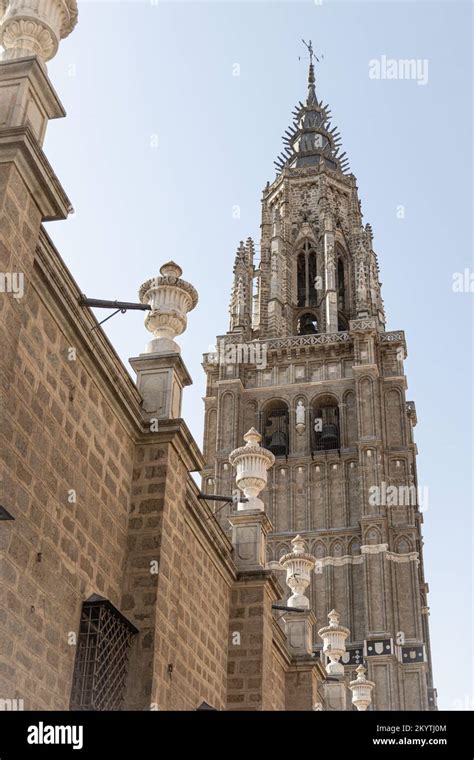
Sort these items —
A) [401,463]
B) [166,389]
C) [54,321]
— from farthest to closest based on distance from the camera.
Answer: [401,463], [166,389], [54,321]

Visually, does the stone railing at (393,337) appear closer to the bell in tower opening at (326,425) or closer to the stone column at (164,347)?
the bell in tower opening at (326,425)

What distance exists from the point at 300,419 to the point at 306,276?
10.3 metres

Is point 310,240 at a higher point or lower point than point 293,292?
higher

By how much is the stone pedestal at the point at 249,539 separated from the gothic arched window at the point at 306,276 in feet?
114

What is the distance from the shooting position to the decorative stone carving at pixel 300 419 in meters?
41.3

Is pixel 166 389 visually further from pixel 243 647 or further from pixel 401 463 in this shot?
pixel 401 463

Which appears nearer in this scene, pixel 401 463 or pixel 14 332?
pixel 14 332

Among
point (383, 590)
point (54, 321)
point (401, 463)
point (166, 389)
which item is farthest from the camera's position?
point (401, 463)

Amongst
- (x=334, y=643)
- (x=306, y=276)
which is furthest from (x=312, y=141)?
(x=334, y=643)

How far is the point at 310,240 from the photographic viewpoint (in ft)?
166

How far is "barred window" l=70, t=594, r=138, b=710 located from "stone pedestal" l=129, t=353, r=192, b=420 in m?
2.37

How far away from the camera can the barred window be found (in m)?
8.83

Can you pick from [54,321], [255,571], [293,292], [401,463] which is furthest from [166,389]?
[293,292]
